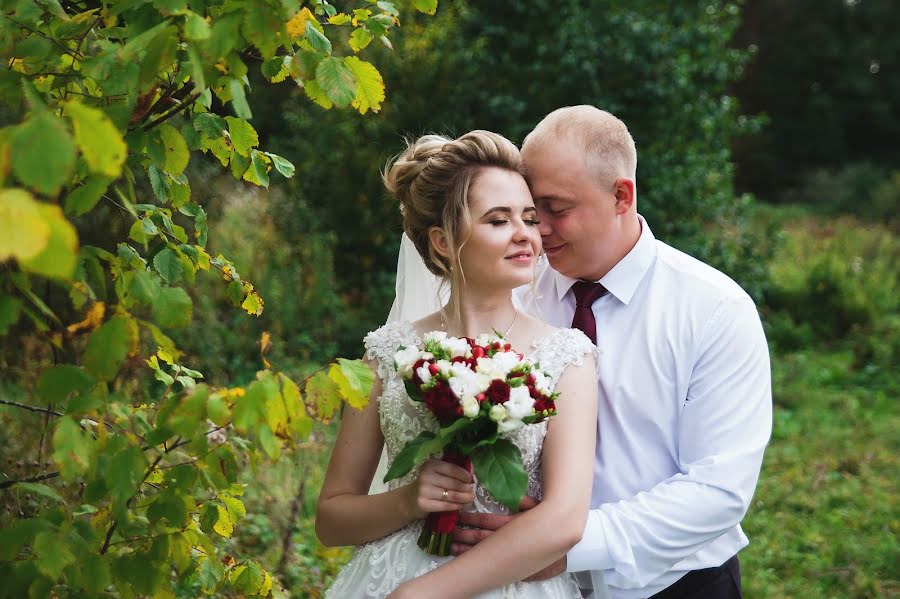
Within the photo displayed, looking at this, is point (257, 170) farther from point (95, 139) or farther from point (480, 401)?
point (95, 139)

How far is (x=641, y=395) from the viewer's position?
2.93m

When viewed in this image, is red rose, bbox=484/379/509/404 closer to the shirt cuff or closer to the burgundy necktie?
the shirt cuff

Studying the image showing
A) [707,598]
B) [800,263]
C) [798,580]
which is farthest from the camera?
[800,263]

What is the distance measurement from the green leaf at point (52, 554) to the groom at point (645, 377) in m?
1.20

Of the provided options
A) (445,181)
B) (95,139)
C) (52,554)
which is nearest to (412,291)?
(445,181)

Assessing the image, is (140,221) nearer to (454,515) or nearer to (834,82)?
(454,515)

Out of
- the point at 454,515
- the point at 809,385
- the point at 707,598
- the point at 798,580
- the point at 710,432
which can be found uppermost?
the point at 710,432

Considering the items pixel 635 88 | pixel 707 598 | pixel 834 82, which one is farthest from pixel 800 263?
pixel 834 82

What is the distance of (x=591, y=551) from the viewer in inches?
103

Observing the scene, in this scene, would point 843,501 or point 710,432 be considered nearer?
point 710,432

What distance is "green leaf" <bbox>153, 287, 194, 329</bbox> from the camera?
1745 mm

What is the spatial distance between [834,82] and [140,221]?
98.0 ft

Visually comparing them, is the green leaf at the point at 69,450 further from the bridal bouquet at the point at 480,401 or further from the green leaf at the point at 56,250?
the bridal bouquet at the point at 480,401

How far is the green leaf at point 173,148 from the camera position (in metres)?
2.05
